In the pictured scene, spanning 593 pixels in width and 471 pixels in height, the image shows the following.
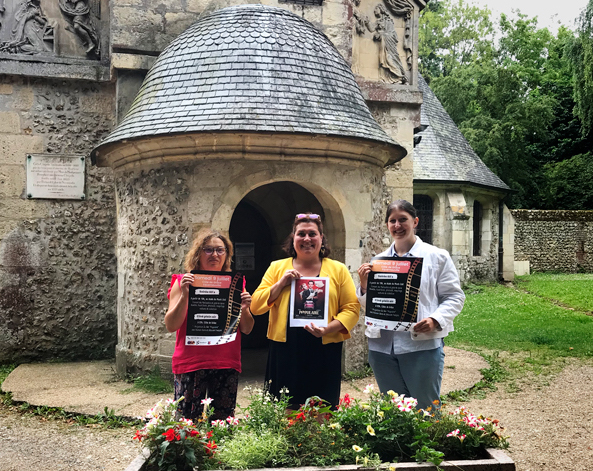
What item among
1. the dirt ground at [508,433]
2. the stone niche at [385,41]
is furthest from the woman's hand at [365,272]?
the stone niche at [385,41]

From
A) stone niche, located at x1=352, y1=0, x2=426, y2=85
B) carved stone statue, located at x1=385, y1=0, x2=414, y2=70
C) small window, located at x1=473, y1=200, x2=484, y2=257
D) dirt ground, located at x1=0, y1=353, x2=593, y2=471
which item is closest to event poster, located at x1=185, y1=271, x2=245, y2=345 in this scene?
dirt ground, located at x1=0, y1=353, x2=593, y2=471

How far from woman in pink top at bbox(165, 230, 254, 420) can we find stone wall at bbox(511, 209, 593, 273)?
23639 mm

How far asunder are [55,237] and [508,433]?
578cm

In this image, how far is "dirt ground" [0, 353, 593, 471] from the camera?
4504 mm

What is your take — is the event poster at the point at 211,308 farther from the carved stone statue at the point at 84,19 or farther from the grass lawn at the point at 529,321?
the grass lawn at the point at 529,321

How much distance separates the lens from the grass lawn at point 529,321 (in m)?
9.46

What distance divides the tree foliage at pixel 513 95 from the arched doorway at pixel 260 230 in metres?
16.7

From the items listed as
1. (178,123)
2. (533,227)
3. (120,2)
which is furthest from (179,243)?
(533,227)

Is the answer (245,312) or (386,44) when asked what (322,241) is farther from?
(386,44)

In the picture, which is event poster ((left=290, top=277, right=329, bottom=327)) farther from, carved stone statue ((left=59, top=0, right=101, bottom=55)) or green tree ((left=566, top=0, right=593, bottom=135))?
green tree ((left=566, top=0, right=593, bottom=135))

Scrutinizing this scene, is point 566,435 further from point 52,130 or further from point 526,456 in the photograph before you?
point 52,130

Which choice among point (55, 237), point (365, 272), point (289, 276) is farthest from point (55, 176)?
point (365, 272)

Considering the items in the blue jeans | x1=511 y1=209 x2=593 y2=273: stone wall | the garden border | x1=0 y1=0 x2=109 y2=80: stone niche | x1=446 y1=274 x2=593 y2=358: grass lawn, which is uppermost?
x1=0 y1=0 x2=109 y2=80: stone niche

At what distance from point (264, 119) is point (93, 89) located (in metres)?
3.13
